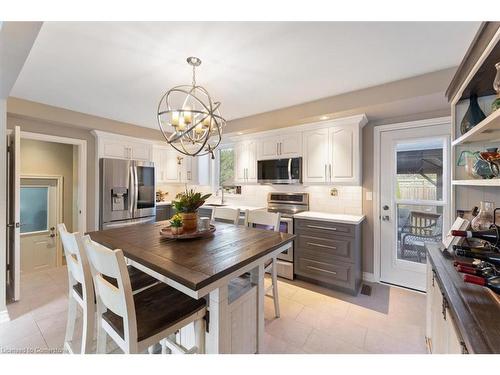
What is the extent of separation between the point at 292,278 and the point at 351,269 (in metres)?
0.80

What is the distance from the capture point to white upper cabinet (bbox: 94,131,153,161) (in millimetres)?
3596

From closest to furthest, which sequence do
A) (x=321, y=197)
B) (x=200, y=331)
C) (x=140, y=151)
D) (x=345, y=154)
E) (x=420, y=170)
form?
(x=200, y=331), (x=420, y=170), (x=345, y=154), (x=321, y=197), (x=140, y=151)

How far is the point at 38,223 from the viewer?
3.77 m

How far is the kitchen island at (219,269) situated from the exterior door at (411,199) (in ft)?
6.51

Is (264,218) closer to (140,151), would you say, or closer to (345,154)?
(345,154)

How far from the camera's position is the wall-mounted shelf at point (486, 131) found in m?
1.09

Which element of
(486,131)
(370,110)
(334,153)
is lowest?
(486,131)

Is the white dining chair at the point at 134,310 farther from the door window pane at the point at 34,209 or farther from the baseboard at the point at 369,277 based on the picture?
the door window pane at the point at 34,209

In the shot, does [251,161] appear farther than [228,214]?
Yes

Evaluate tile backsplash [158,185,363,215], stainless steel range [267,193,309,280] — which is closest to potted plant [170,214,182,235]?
stainless steel range [267,193,309,280]

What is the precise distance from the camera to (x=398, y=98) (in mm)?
2266

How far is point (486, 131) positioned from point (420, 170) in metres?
1.51

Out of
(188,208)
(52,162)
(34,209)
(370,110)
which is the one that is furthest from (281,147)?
(34,209)

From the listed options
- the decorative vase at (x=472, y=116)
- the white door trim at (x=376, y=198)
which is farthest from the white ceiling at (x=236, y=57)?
the white door trim at (x=376, y=198)
